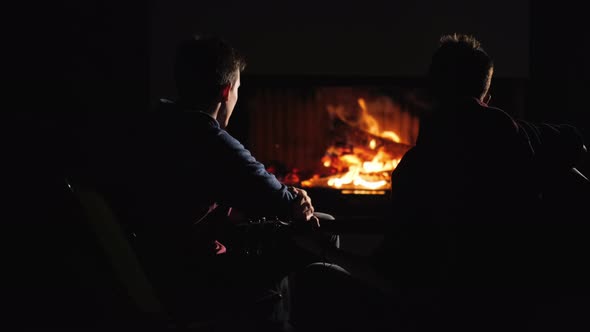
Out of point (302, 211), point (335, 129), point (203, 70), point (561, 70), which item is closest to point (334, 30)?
point (335, 129)

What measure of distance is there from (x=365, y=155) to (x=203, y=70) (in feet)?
6.25

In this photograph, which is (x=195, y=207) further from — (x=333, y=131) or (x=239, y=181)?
(x=333, y=131)

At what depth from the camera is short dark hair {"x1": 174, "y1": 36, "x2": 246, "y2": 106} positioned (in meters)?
1.33

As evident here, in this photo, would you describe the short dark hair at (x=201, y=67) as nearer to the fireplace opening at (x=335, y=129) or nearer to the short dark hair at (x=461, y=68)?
the short dark hair at (x=461, y=68)

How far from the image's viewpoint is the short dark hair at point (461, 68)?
1210 millimetres

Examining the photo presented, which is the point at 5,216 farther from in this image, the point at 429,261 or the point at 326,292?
the point at 429,261

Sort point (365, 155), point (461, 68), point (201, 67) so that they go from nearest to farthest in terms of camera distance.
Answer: point (461, 68), point (201, 67), point (365, 155)

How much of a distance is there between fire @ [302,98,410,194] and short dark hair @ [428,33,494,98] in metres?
1.92

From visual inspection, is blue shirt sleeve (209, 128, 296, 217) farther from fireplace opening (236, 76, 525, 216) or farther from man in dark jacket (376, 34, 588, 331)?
fireplace opening (236, 76, 525, 216)

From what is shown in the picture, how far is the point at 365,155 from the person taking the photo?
A: 10.4 ft

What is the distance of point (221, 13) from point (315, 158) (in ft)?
2.84

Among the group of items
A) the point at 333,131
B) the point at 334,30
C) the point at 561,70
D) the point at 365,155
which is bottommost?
the point at 365,155

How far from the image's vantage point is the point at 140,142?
1.21 metres

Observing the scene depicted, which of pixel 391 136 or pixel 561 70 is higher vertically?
pixel 561 70
